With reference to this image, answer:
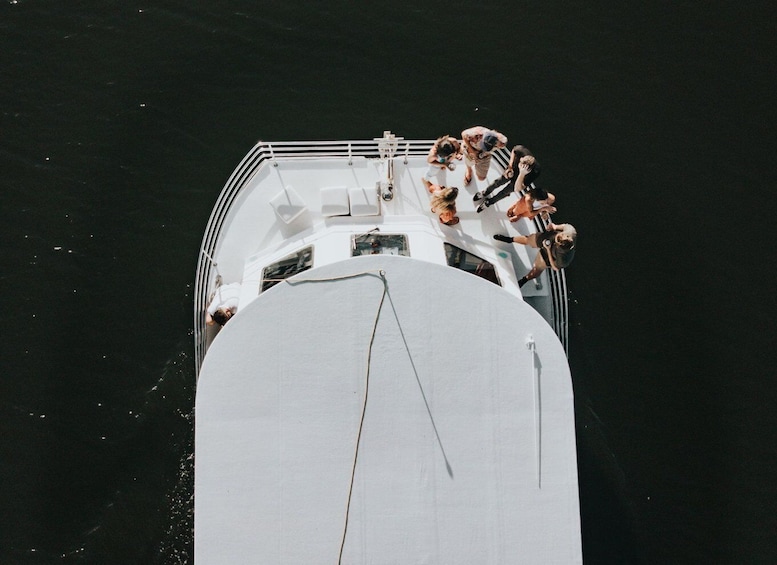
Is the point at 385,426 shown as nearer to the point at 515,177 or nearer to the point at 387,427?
the point at 387,427

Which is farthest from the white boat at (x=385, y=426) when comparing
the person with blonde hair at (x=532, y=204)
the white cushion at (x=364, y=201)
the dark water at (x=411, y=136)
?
the dark water at (x=411, y=136)

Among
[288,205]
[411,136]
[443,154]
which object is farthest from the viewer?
[411,136]

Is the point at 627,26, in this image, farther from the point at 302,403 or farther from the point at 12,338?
the point at 12,338

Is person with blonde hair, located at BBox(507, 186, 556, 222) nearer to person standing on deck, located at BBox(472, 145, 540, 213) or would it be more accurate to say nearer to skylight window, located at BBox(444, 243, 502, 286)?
person standing on deck, located at BBox(472, 145, 540, 213)

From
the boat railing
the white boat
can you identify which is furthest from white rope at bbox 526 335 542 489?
the boat railing

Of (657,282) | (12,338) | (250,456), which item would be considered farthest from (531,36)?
(12,338)

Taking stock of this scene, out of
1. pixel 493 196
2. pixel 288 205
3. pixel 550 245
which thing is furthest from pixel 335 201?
pixel 550 245

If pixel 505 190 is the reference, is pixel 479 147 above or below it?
above

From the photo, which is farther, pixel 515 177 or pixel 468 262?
pixel 515 177

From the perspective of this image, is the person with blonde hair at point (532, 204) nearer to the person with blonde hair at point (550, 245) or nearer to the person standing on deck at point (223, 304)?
the person with blonde hair at point (550, 245)
